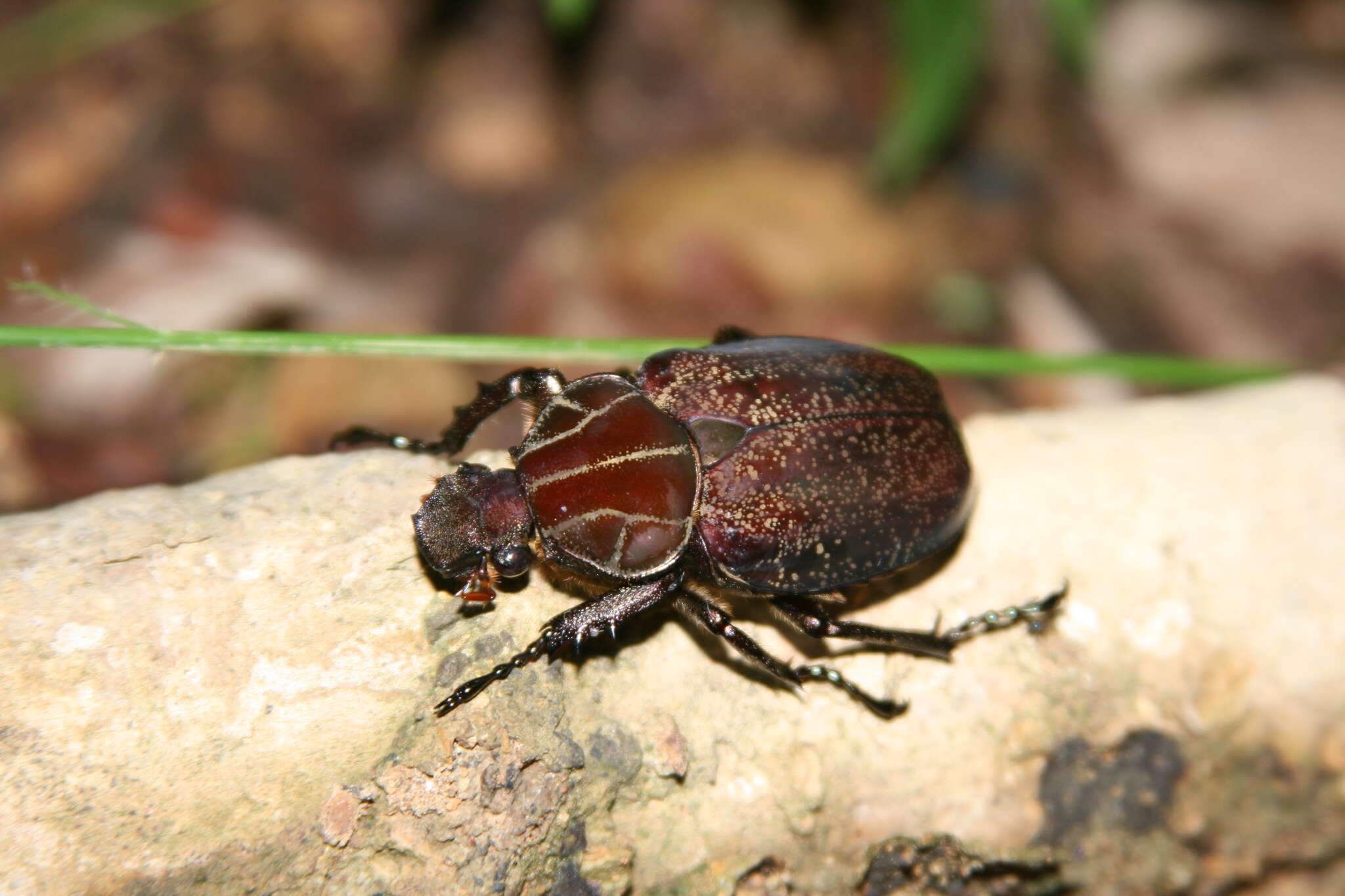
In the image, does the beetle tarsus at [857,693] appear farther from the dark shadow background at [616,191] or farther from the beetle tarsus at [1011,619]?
the dark shadow background at [616,191]

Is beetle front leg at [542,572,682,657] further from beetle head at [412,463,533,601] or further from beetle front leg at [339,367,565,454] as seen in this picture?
beetle front leg at [339,367,565,454]

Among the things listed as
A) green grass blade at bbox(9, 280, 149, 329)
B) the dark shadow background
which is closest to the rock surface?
green grass blade at bbox(9, 280, 149, 329)

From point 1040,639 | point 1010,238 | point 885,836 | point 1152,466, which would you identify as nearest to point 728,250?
point 1010,238

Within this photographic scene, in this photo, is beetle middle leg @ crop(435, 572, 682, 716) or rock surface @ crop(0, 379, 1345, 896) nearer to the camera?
rock surface @ crop(0, 379, 1345, 896)

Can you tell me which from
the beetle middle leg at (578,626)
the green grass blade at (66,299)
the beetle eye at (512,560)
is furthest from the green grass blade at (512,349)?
the beetle middle leg at (578,626)

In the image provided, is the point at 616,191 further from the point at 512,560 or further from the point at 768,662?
the point at 768,662

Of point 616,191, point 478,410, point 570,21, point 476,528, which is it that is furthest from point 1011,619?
point 570,21

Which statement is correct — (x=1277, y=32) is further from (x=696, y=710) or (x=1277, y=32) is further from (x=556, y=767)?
(x=556, y=767)
